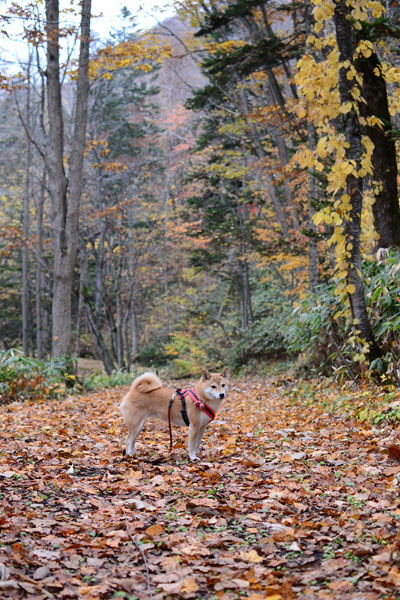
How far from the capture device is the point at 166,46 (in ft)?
45.2

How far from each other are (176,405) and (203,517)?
1894mm

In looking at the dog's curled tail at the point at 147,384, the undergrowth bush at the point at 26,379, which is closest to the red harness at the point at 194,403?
the dog's curled tail at the point at 147,384

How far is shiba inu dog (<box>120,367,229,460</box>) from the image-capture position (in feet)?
18.8

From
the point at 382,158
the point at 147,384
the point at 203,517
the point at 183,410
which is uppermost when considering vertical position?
the point at 382,158

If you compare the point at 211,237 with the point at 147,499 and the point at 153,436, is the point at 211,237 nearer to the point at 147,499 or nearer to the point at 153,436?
the point at 153,436

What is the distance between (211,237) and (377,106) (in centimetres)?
1176

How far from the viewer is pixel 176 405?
5.84m

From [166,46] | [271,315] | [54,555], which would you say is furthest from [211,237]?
[54,555]

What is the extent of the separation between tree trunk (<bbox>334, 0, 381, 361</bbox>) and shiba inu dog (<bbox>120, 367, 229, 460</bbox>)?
9.83 ft

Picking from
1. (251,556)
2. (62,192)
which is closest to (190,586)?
(251,556)

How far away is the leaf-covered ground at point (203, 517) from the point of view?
9.59 ft

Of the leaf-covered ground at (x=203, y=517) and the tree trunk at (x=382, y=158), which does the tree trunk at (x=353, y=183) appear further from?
the leaf-covered ground at (x=203, y=517)

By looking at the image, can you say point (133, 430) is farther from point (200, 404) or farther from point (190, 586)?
point (190, 586)

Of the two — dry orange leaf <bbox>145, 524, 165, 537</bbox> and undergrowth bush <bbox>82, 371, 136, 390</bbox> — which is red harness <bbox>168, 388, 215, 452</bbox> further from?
undergrowth bush <bbox>82, 371, 136, 390</bbox>
